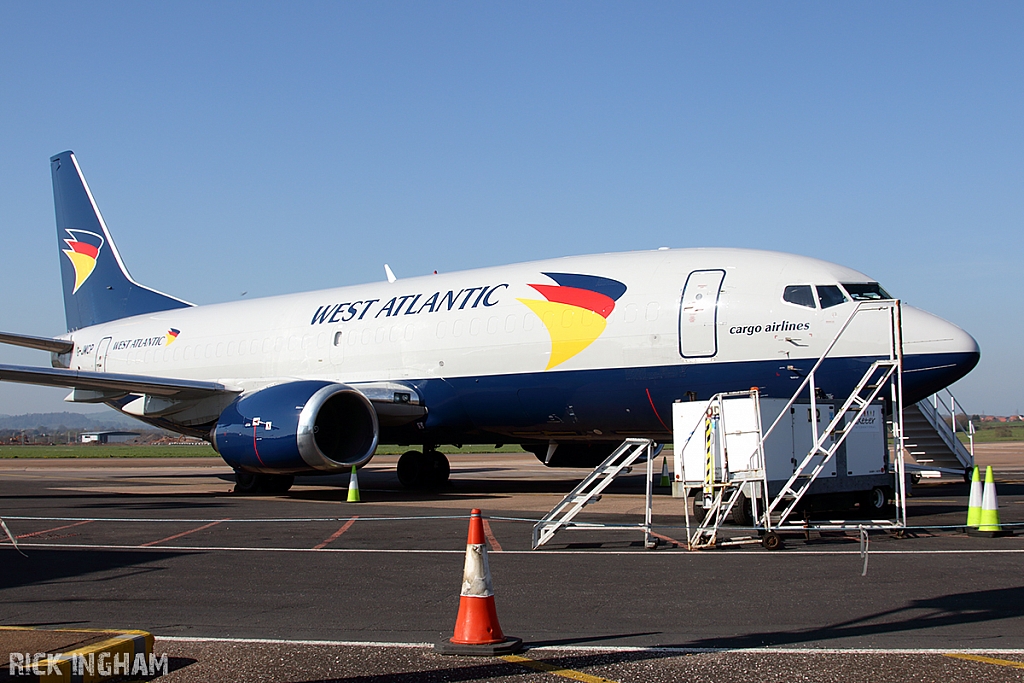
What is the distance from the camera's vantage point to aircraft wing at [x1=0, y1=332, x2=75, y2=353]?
2408 centimetres

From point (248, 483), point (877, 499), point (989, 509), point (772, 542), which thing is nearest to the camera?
point (772, 542)

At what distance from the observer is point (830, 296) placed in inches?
591

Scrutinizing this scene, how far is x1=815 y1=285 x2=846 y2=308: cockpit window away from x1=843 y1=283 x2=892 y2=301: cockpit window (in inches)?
5.3

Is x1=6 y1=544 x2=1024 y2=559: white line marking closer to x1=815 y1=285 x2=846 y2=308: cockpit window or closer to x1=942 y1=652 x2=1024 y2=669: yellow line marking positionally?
x1=942 y1=652 x2=1024 y2=669: yellow line marking

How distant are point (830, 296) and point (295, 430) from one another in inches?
369

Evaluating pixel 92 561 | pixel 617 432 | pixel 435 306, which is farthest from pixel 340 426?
pixel 92 561

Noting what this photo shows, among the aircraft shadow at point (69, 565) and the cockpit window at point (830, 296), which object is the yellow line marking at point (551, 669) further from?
the cockpit window at point (830, 296)

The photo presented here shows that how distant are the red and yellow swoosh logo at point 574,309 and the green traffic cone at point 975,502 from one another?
262 inches

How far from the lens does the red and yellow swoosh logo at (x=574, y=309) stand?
1686 cm

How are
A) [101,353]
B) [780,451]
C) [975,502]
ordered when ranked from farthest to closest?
1. [101,353]
2. [780,451]
3. [975,502]

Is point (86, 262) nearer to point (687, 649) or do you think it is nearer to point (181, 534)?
point (181, 534)

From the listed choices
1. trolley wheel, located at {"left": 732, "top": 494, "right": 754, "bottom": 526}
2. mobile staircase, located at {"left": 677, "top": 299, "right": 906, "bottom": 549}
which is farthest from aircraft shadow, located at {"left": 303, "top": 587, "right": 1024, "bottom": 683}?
trolley wheel, located at {"left": 732, "top": 494, "right": 754, "bottom": 526}

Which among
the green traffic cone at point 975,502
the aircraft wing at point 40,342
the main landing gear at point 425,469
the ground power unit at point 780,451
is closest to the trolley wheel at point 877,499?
the ground power unit at point 780,451

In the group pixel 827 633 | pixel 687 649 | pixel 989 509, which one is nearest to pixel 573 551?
pixel 827 633
